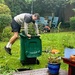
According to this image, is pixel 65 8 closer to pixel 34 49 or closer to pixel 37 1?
pixel 37 1

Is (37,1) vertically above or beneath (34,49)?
above

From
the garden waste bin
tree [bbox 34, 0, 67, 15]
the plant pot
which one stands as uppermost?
tree [bbox 34, 0, 67, 15]

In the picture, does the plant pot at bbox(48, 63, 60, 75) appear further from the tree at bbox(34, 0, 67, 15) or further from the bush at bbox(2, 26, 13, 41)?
the tree at bbox(34, 0, 67, 15)

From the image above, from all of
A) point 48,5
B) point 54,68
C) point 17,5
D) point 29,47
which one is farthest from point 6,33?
point 48,5

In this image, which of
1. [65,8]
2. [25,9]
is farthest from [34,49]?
[65,8]

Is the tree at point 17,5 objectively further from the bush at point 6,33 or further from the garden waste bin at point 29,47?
the garden waste bin at point 29,47

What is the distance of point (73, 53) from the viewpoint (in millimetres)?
5926

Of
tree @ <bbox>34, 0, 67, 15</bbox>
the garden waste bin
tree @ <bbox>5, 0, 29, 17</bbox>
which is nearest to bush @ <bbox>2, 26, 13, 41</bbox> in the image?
the garden waste bin

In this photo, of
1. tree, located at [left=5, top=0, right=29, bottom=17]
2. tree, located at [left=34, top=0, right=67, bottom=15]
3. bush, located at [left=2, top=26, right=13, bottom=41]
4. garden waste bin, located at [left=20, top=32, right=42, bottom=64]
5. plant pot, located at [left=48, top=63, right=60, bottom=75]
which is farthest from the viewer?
tree, located at [left=34, top=0, right=67, bottom=15]

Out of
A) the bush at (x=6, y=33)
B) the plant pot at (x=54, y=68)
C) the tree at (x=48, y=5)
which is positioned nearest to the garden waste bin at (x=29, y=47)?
the plant pot at (x=54, y=68)

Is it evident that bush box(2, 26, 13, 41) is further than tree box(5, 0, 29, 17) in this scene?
No

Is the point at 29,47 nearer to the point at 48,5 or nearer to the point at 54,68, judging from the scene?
the point at 54,68

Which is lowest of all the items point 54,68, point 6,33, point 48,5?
point 54,68

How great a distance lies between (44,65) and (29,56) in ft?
1.89
